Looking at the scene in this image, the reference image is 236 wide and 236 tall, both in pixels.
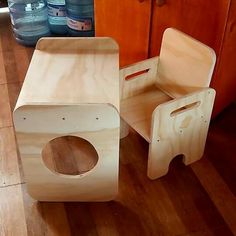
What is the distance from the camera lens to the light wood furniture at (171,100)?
48.5 inches

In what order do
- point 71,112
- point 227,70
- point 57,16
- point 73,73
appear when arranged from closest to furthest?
point 71,112
point 73,73
point 227,70
point 57,16

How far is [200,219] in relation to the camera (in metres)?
1.21

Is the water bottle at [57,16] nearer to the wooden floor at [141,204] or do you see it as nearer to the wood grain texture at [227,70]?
the wooden floor at [141,204]

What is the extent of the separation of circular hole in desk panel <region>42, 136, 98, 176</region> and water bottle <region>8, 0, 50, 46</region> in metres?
1.07

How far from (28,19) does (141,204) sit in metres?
1.60

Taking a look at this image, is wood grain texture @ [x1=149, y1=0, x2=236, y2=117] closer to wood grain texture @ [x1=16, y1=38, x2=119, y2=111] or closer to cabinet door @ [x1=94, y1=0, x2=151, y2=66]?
cabinet door @ [x1=94, y1=0, x2=151, y2=66]

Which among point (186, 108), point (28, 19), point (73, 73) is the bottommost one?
point (28, 19)

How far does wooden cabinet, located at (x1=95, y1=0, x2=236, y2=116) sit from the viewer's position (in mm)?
1344

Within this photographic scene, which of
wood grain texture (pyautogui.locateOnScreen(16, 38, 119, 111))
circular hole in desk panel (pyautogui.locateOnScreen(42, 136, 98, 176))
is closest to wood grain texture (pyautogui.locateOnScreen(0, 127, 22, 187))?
circular hole in desk panel (pyautogui.locateOnScreen(42, 136, 98, 176))

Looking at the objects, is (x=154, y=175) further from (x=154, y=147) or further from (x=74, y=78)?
(x=74, y=78)

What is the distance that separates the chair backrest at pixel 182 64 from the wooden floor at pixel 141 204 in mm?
289

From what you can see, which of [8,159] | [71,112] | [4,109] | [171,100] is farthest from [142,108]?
[4,109]

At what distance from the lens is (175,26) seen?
4.91 ft

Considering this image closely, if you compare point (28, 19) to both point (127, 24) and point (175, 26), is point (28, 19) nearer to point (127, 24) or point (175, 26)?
point (127, 24)
